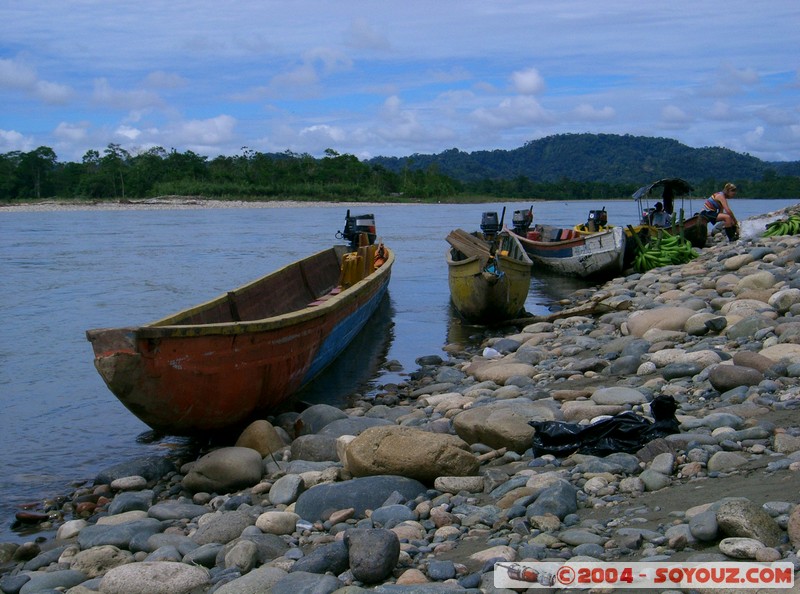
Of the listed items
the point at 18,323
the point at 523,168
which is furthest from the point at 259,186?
the point at 523,168

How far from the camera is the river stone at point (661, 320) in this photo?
33.4 feet

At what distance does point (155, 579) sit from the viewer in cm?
467

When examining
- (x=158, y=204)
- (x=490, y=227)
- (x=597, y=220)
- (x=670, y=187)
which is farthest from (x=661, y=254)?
(x=158, y=204)

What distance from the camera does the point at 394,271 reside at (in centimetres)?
2711

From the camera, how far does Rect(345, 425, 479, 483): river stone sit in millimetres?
5703

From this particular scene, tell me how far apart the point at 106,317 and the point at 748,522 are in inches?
616

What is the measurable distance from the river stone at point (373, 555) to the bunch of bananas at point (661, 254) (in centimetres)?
1805

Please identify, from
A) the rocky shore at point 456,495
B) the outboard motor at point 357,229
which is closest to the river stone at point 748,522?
the rocky shore at point 456,495

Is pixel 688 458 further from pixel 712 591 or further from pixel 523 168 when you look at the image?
pixel 523 168

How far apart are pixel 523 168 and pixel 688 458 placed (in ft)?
639

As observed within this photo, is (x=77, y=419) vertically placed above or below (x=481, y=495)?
below

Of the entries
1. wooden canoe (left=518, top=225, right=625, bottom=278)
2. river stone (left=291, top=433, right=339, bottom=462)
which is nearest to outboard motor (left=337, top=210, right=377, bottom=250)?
wooden canoe (left=518, top=225, right=625, bottom=278)

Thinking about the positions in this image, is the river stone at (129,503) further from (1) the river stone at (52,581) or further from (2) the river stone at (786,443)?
(2) the river stone at (786,443)

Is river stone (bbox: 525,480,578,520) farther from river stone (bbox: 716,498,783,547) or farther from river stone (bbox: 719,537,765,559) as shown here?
river stone (bbox: 719,537,765,559)
